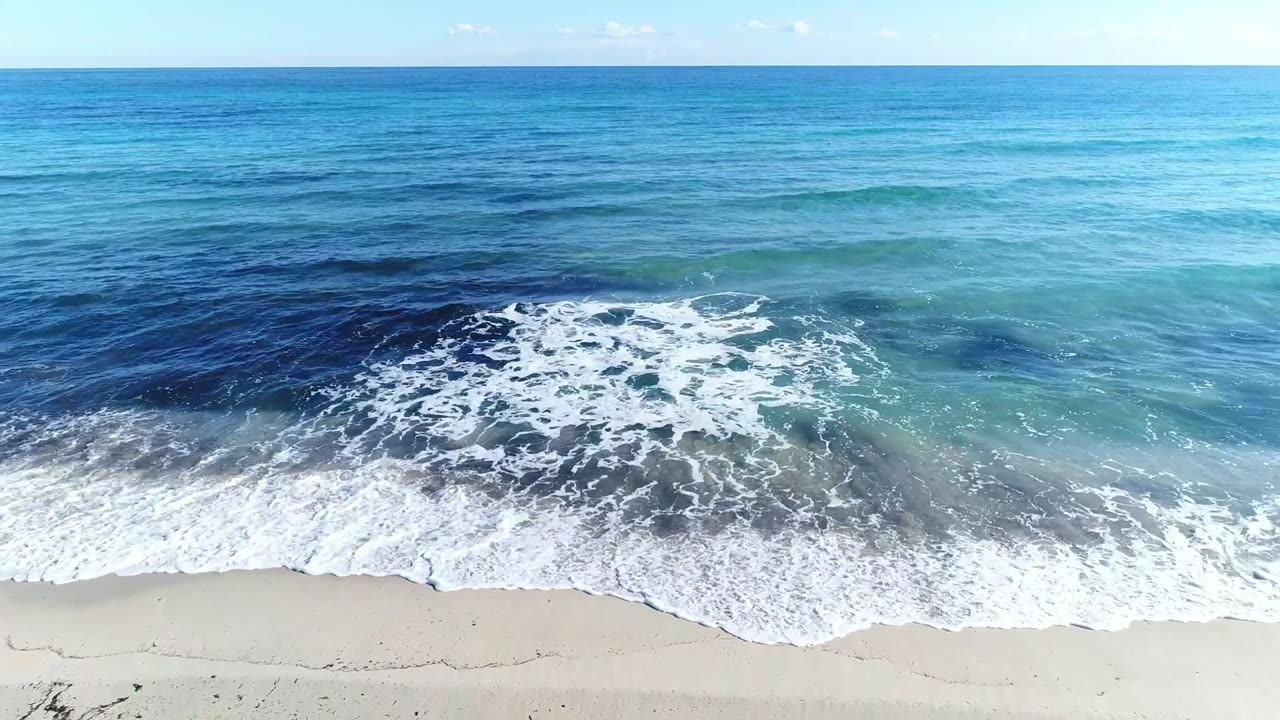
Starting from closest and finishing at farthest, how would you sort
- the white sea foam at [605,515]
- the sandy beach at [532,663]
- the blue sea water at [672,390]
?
the sandy beach at [532,663]
the white sea foam at [605,515]
the blue sea water at [672,390]

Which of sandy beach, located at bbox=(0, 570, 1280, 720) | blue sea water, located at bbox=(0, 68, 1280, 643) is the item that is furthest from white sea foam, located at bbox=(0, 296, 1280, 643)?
sandy beach, located at bbox=(0, 570, 1280, 720)

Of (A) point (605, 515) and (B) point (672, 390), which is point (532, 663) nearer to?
(A) point (605, 515)

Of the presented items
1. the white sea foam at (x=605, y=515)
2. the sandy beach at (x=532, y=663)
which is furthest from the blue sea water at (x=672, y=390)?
the sandy beach at (x=532, y=663)

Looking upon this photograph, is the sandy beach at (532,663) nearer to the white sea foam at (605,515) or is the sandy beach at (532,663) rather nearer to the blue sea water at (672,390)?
the white sea foam at (605,515)

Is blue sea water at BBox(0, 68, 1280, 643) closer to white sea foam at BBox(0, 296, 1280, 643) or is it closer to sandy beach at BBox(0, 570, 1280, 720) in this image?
white sea foam at BBox(0, 296, 1280, 643)

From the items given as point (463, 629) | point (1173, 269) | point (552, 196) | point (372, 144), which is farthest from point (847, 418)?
point (372, 144)

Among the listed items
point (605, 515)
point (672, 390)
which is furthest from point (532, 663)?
point (672, 390)

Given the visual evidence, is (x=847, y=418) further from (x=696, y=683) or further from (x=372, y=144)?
(x=372, y=144)
